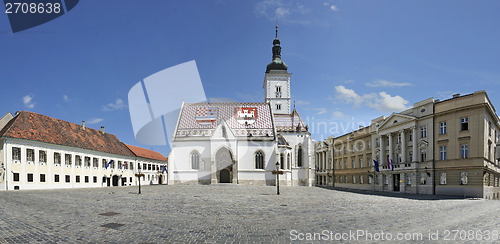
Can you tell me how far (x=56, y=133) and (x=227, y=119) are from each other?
1005 inches

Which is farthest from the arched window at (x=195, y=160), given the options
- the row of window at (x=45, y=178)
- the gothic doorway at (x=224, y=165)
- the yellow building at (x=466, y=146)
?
the yellow building at (x=466, y=146)

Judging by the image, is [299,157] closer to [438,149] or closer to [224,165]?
[224,165]

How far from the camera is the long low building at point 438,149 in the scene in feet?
94.8

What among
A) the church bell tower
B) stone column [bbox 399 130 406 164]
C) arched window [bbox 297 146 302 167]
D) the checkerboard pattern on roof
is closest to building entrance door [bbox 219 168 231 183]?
the checkerboard pattern on roof

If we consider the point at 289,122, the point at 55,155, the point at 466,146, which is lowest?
the point at 55,155

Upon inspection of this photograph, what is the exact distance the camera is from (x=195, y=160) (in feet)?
159

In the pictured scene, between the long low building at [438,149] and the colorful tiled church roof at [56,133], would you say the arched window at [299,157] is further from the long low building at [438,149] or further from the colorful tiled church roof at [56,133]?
the colorful tiled church roof at [56,133]

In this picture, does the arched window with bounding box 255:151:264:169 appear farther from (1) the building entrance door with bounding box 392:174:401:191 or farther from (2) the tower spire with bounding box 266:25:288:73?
(2) the tower spire with bounding box 266:25:288:73

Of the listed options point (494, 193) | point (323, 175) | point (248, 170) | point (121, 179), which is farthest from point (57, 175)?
point (494, 193)

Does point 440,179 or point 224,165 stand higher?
point 440,179

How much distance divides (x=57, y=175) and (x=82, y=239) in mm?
36420

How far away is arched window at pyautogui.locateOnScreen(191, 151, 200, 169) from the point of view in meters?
48.1

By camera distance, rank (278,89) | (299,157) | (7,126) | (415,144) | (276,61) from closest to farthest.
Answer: (415,144)
(7,126)
(299,157)
(278,89)
(276,61)

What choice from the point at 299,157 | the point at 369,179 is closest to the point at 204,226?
the point at 369,179
